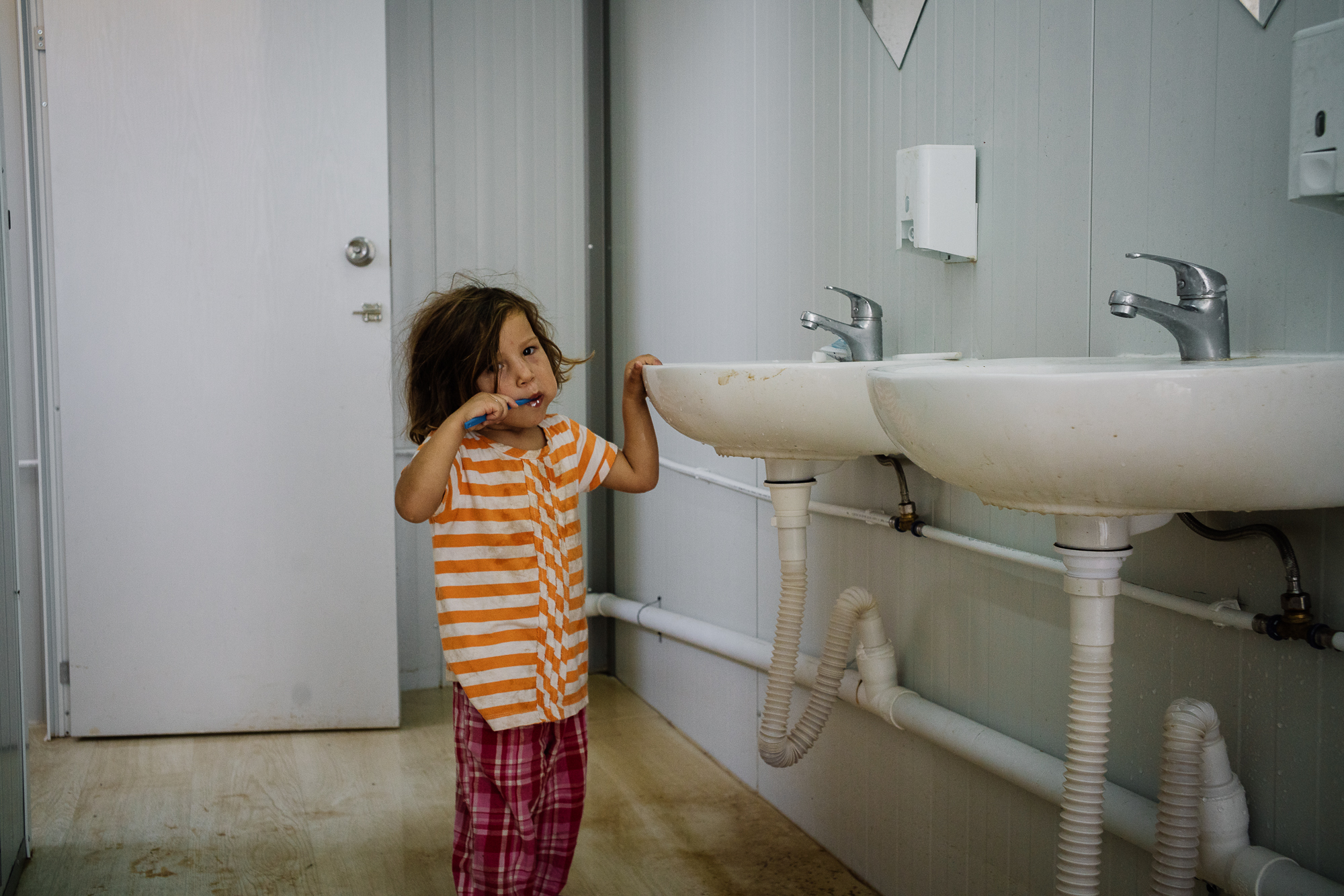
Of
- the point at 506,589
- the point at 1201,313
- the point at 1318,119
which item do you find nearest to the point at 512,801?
the point at 506,589

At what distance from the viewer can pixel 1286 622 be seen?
3.18ft

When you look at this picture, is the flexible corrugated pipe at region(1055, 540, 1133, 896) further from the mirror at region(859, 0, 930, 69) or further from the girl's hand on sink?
the mirror at region(859, 0, 930, 69)

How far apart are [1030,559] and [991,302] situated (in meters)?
0.33

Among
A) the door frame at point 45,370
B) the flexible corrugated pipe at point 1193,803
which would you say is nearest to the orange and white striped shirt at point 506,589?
the flexible corrugated pipe at point 1193,803

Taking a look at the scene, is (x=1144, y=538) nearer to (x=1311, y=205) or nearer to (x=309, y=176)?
(x=1311, y=205)

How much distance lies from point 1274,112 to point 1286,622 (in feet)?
1.54

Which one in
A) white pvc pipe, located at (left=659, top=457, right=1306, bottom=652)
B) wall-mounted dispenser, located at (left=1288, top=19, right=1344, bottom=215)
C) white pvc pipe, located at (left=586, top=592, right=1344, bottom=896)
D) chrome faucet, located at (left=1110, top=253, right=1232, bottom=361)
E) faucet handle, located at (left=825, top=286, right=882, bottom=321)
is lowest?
white pvc pipe, located at (left=586, top=592, right=1344, bottom=896)

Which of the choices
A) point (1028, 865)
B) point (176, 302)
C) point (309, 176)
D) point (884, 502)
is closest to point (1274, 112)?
point (884, 502)

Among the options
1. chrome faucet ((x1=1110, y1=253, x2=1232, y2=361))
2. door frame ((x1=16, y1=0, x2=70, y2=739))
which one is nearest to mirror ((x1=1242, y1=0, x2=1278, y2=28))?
chrome faucet ((x1=1110, y1=253, x2=1232, y2=361))

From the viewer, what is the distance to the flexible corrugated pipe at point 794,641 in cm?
149

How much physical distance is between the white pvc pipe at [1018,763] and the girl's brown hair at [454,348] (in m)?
0.66

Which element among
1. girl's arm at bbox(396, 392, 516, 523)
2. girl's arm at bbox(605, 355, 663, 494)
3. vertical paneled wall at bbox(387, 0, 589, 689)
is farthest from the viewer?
vertical paneled wall at bbox(387, 0, 589, 689)

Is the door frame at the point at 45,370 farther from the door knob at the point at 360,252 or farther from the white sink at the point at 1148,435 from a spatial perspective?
the white sink at the point at 1148,435

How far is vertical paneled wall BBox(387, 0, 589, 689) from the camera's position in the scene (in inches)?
105
